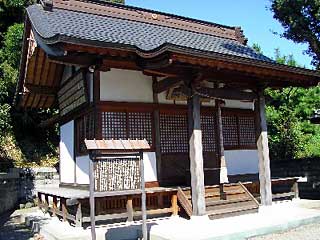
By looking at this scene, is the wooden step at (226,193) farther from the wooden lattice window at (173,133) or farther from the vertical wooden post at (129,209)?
the wooden lattice window at (173,133)

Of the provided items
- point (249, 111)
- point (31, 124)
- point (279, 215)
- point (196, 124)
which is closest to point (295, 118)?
point (249, 111)

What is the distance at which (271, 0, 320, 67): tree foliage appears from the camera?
1557cm

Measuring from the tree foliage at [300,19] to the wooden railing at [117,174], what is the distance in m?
12.5

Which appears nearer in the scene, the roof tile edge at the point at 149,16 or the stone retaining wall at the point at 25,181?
the roof tile edge at the point at 149,16

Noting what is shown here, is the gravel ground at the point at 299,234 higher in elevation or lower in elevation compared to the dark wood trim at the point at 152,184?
lower

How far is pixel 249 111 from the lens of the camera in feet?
36.9

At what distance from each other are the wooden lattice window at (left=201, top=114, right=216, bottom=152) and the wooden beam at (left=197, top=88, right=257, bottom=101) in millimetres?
1403

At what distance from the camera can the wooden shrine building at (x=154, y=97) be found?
7.63 metres

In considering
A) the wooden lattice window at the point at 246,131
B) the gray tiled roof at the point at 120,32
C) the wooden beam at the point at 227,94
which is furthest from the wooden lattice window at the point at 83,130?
the wooden lattice window at the point at 246,131

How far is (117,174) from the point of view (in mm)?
6230

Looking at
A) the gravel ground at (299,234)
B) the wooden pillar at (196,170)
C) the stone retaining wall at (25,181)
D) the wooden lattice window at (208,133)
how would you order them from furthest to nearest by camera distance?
the stone retaining wall at (25,181) → the wooden lattice window at (208,133) → the wooden pillar at (196,170) → the gravel ground at (299,234)

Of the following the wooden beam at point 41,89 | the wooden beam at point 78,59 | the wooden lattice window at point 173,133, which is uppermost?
the wooden beam at point 41,89

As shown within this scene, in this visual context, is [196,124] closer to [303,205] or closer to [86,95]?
[86,95]

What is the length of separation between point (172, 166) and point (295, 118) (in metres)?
11.9
